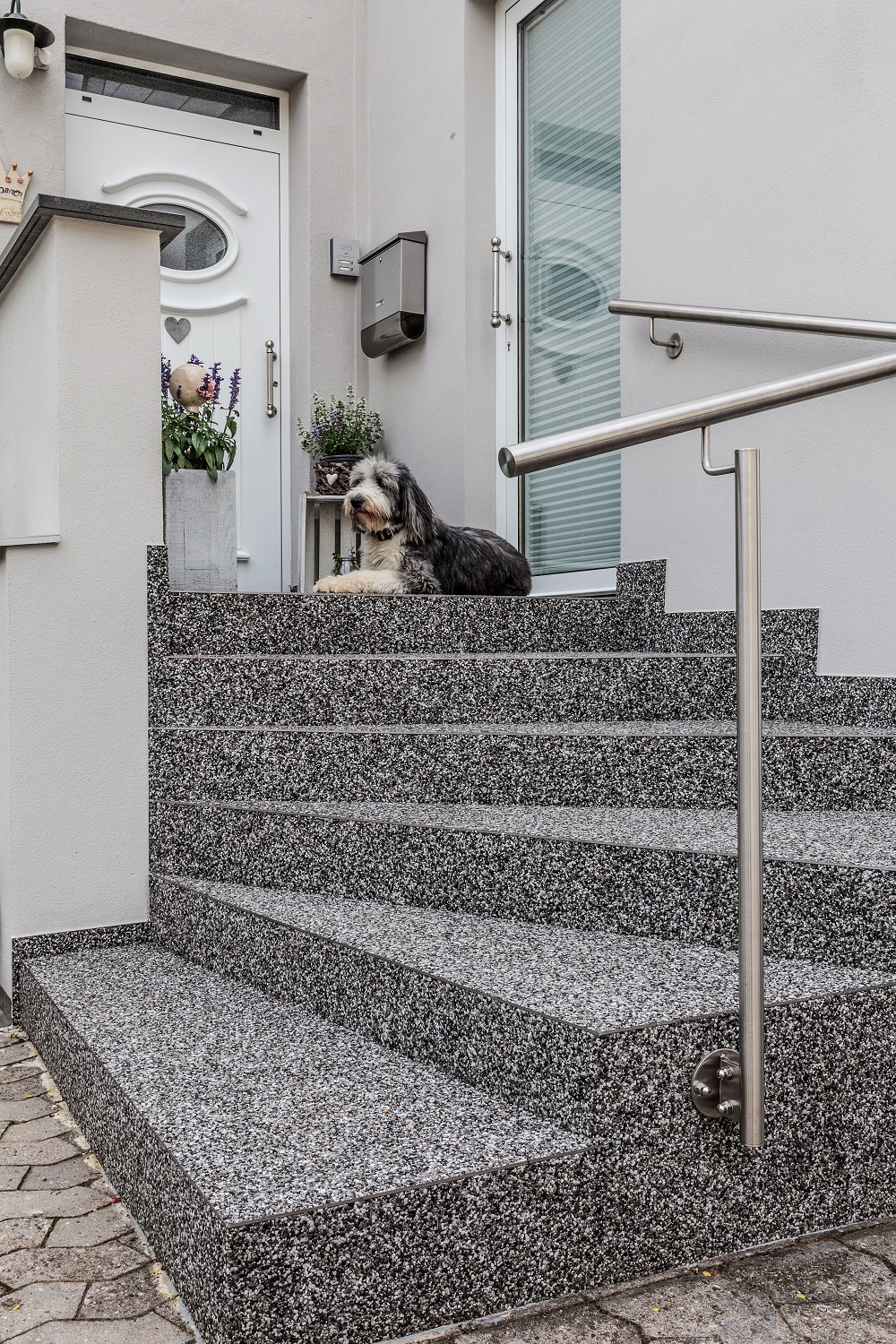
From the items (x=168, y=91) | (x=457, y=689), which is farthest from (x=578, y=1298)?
(x=168, y=91)

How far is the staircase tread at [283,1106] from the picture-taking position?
4.08 feet

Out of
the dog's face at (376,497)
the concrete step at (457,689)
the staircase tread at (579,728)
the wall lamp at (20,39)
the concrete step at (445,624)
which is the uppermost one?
the wall lamp at (20,39)

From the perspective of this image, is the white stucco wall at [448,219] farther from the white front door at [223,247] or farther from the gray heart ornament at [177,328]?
the gray heart ornament at [177,328]

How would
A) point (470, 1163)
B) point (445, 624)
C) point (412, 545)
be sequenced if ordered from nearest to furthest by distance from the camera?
1. point (470, 1163)
2. point (445, 624)
3. point (412, 545)

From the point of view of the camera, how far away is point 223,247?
488 centimetres

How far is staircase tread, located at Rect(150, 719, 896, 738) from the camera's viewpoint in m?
2.32

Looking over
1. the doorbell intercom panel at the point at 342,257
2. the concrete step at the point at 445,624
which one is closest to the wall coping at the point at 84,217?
the concrete step at the point at 445,624

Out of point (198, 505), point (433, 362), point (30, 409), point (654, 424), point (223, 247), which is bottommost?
point (654, 424)

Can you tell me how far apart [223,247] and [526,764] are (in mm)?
3480

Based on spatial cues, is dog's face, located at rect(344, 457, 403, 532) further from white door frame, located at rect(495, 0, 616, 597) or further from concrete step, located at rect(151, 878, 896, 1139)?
concrete step, located at rect(151, 878, 896, 1139)

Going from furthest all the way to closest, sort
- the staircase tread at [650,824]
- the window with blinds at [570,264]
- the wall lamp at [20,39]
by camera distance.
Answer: the wall lamp at [20,39]
the window with blinds at [570,264]
the staircase tread at [650,824]

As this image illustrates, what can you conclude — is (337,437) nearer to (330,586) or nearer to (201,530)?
(201,530)

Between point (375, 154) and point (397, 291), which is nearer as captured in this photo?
point (397, 291)

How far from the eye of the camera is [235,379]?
4457 mm
